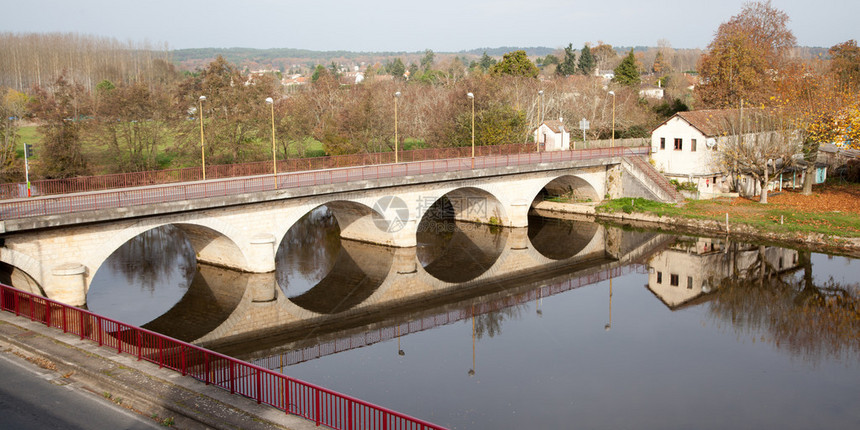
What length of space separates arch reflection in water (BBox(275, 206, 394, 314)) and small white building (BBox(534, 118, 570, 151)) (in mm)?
20096

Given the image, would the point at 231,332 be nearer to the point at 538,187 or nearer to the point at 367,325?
the point at 367,325

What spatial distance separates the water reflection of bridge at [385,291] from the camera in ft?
83.5

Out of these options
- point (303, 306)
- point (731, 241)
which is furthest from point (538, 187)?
point (303, 306)

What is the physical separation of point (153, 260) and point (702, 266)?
89.1 feet

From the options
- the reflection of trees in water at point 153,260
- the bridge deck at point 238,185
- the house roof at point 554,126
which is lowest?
the reflection of trees in water at point 153,260

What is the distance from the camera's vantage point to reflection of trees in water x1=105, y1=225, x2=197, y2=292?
108 feet

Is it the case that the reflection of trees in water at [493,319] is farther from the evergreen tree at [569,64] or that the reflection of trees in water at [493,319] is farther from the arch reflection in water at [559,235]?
the evergreen tree at [569,64]

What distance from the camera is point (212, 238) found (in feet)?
108

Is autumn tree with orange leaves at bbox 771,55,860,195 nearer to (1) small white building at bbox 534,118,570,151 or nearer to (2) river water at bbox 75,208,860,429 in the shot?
(2) river water at bbox 75,208,860,429

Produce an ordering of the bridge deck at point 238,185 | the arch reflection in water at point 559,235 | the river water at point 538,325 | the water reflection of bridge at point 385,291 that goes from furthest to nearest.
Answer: the arch reflection in water at point 559,235 < the bridge deck at point 238,185 < the water reflection of bridge at point 385,291 < the river water at point 538,325

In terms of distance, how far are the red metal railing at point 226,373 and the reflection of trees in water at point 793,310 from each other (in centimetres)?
1453

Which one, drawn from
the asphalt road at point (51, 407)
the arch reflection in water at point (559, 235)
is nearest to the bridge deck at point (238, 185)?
the arch reflection in water at point (559, 235)

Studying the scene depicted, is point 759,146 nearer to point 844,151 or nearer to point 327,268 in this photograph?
point 844,151

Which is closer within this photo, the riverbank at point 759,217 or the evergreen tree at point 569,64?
the riverbank at point 759,217
